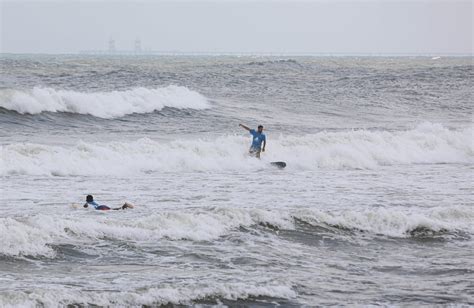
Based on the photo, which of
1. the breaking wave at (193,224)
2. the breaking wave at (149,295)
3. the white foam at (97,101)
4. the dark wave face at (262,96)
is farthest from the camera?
the dark wave face at (262,96)

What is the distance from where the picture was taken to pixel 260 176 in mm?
20312

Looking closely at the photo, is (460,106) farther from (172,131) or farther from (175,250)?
(175,250)

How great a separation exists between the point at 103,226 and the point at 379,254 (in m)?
4.54

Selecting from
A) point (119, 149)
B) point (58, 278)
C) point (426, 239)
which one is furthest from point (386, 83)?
point (58, 278)

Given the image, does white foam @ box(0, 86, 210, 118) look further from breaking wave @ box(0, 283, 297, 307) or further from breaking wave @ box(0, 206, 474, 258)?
breaking wave @ box(0, 283, 297, 307)

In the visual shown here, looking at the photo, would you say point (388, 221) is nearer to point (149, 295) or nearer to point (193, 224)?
point (193, 224)

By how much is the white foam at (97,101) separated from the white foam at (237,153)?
28.6ft

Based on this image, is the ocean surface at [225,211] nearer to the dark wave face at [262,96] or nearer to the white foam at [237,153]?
the white foam at [237,153]

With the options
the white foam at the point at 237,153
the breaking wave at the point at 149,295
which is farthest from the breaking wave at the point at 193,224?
the white foam at the point at 237,153

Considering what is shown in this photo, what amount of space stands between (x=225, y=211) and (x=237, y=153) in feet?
30.2

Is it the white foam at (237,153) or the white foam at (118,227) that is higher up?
the white foam at (118,227)

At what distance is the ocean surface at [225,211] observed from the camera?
10.4 meters

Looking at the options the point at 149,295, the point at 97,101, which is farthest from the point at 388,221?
the point at 97,101

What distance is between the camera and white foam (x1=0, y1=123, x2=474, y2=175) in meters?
19.8
